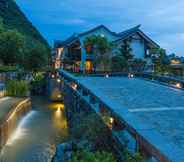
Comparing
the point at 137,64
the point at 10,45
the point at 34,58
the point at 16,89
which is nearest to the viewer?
the point at 16,89

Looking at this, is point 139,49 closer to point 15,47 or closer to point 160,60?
point 160,60

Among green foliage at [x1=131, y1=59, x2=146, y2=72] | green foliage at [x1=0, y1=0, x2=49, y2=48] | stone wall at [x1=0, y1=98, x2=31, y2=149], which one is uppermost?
green foliage at [x1=0, y1=0, x2=49, y2=48]

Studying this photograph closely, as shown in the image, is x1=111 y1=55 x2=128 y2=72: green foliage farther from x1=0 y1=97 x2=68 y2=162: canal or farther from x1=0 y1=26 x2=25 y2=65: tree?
x1=0 y1=97 x2=68 y2=162: canal

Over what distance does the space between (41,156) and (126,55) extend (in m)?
33.3

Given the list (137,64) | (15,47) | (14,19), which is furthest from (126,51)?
(14,19)

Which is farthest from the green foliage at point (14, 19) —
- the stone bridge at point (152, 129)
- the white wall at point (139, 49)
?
the stone bridge at point (152, 129)

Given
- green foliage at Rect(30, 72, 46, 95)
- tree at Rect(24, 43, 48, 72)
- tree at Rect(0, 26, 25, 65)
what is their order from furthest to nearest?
tree at Rect(24, 43, 48, 72)
green foliage at Rect(30, 72, 46, 95)
tree at Rect(0, 26, 25, 65)

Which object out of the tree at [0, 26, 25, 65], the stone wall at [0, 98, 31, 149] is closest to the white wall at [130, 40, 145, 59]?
the tree at [0, 26, 25, 65]

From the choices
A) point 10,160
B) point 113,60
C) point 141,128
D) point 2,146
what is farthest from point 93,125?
point 113,60

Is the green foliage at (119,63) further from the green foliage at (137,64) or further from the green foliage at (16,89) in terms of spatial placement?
the green foliage at (16,89)

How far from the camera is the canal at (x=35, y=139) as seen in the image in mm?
13391

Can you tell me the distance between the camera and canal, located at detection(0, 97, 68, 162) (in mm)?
13391

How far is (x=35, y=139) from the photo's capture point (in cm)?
1655

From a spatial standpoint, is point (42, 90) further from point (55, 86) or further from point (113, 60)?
point (113, 60)
